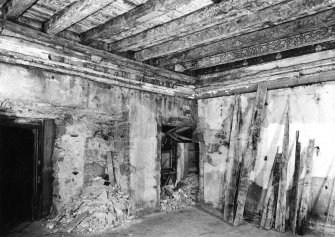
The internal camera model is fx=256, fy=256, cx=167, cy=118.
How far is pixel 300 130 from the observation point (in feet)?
15.0

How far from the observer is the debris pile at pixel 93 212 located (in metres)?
4.13

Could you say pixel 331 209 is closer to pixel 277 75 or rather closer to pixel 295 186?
pixel 295 186

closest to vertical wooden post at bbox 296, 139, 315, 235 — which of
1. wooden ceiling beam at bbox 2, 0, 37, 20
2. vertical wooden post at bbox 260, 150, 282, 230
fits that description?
vertical wooden post at bbox 260, 150, 282, 230

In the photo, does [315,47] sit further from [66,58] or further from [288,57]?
[66,58]

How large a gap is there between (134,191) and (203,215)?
155 cm

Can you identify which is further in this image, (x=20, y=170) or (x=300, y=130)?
(x=20, y=170)

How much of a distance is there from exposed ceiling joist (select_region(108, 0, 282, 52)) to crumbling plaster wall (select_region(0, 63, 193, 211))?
110 cm

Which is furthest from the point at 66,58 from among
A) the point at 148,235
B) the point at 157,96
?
the point at 148,235

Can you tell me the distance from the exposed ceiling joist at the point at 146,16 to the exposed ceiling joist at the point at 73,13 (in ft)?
1.17

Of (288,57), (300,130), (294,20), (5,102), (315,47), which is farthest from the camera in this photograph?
(300,130)

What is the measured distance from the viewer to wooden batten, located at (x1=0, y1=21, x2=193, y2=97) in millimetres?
3414

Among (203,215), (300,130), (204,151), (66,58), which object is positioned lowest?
(203,215)

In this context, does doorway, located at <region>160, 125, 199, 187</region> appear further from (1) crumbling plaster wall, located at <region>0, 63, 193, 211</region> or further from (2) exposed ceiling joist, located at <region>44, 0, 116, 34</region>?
(2) exposed ceiling joist, located at <region>44, 0, 116, 34</region>

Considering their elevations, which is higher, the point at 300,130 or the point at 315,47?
the point at 315,47
